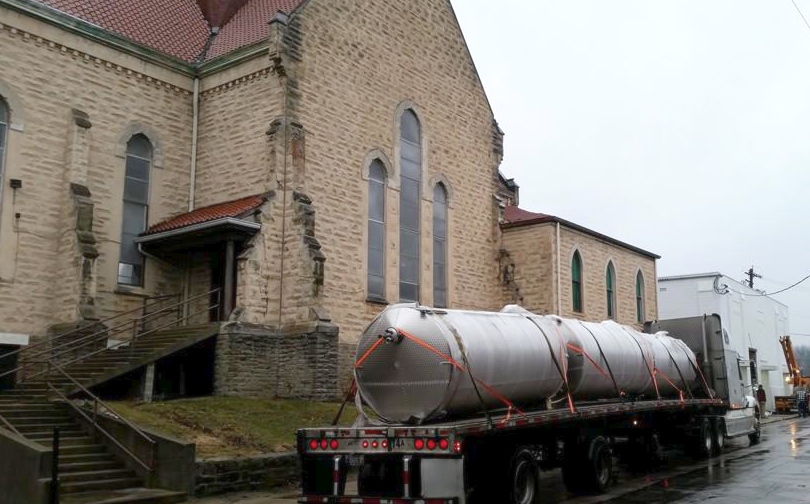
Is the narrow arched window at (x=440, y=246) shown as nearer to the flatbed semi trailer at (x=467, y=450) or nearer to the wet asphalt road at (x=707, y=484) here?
the wet asphalt road at (x=707, y=484)

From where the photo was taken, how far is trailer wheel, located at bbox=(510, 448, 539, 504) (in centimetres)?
1103

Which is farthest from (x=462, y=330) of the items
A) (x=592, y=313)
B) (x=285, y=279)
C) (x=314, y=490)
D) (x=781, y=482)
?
(x=592, y=313)

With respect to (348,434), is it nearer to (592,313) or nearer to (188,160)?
(188,160)

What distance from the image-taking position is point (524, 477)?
11406 mm

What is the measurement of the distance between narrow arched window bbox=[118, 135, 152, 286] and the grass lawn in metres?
5.62

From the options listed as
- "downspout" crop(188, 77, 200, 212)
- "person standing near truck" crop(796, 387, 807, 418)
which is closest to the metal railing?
"downspout" crop(188, 77, 200, 212)

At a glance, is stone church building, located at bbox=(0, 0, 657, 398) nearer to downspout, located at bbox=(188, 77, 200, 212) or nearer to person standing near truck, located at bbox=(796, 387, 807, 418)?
downspout, located at bbox=(188, 77, 200, 212)

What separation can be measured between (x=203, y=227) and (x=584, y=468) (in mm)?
11543

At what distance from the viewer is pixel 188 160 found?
78.7 feet

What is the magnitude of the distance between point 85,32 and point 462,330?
51.7 ft

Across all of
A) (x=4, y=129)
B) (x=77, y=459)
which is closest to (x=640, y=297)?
(x=4, y=129)

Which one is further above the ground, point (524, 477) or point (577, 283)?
point (577, 283)

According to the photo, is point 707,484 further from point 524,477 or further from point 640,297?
point 640,297

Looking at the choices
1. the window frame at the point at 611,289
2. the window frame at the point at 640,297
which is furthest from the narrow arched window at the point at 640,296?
the window frame at the point at 611,289
